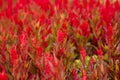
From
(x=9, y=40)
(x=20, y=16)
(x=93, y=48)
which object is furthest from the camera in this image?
(x=20, y=16)

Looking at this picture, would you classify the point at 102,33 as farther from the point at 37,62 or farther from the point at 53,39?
the point at 37,62

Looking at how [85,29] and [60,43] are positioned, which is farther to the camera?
[85,29]

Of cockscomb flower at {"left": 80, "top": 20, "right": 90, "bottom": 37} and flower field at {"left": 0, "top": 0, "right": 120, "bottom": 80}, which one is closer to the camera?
flower field at {"left": 0, "top": 0, "right": 120, "bottom": 80}

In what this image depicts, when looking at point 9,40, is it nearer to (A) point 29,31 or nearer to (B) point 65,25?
(A) point 29,31

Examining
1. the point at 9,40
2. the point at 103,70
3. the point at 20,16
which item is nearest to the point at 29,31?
the point at 9,40

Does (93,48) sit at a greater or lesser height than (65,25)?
lesser

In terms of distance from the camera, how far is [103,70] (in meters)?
2.28

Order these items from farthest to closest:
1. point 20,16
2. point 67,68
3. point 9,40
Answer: point 20,16, point 9,40, point 67,68

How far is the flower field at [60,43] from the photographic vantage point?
2.28 m

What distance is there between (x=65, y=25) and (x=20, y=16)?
2.43 feet

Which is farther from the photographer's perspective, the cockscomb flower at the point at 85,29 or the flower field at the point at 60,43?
the cockscomb flower at the point at 85,29

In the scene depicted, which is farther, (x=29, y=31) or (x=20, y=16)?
(x=20, y=16)

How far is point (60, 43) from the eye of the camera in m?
2.67

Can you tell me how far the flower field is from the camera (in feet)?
7.47
